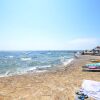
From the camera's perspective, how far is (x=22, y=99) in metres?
5.99

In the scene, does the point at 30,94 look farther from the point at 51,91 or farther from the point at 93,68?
the point at 93,68

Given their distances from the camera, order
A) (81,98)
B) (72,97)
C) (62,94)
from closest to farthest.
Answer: (81,98), (72,97), (62,94)

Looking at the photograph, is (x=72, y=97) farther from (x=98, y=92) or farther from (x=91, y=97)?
(x=98, y=92)

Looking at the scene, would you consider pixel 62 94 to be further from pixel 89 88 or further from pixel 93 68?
pixel 93 68

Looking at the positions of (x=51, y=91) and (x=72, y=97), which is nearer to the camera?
(x=72, y=97)

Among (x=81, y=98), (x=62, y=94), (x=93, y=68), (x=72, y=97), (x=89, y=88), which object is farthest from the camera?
(x=93, y=68)

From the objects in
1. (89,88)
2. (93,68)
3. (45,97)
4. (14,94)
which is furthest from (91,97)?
(93,68)

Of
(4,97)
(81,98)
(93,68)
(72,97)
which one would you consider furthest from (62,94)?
(93,68)

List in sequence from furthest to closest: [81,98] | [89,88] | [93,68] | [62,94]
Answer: [93,68] < [89,88] < [62,94] < [81,98]

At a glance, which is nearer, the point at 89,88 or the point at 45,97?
the point at 45,97

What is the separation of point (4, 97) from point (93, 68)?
31.8 ft

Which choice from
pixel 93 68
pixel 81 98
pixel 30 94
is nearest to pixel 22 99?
pixel 30 94

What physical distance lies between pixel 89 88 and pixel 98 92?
1.99ft

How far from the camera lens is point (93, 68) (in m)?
14.2
